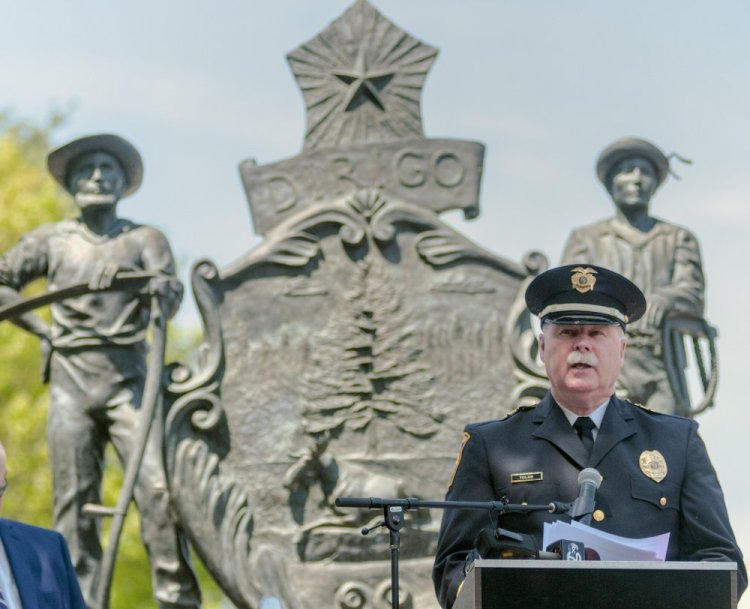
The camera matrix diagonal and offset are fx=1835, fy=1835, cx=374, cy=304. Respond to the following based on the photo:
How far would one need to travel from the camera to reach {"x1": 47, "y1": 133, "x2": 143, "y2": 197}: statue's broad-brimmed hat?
11438 mm

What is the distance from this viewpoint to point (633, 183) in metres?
11.6

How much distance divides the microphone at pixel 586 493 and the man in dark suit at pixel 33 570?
1525mm

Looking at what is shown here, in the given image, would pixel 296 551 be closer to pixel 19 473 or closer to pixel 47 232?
pixel 47 232

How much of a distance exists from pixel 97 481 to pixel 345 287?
196 cm

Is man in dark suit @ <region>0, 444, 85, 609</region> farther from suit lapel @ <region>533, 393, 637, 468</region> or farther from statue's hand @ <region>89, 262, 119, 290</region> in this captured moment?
statue's hand @ <region>89, 262, 119, 290</region>

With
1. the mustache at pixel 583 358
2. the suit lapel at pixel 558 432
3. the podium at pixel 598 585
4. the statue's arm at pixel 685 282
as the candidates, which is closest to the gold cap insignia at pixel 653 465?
the suit lapel at pixel 558 432

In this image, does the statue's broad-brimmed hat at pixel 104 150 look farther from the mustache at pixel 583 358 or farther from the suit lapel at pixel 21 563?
the mustache at pixel 583 358

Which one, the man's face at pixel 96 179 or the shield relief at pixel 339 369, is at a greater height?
the man's face at pixel 96 179

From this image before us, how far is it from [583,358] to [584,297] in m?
0.25

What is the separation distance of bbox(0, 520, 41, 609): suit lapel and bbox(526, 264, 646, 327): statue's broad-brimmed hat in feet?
5.21

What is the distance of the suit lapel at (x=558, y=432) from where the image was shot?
16.0ft

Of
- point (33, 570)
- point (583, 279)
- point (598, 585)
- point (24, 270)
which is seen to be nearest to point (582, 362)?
point (583, 279)

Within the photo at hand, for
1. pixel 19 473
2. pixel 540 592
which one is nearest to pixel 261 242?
pixel 540 592

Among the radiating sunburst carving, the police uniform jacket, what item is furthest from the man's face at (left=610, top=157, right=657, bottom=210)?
the police uniform jacket
